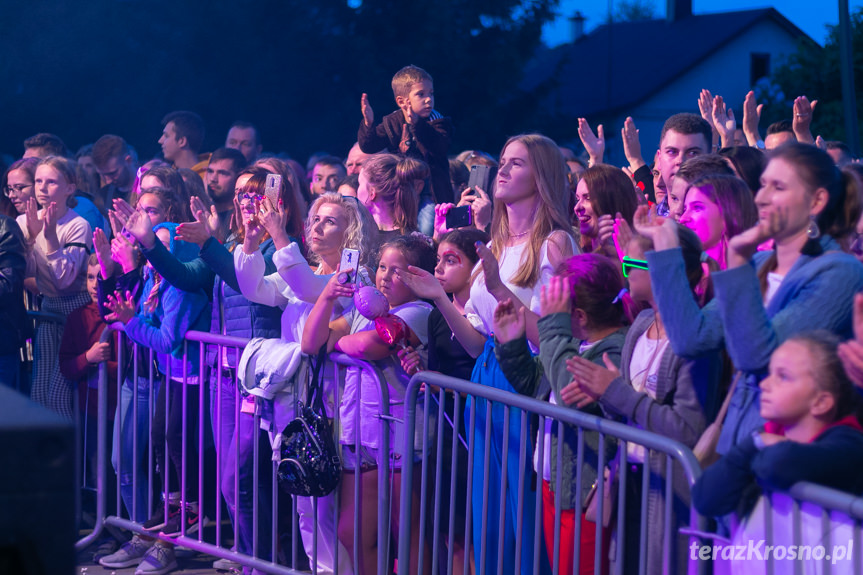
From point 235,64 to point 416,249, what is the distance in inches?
682

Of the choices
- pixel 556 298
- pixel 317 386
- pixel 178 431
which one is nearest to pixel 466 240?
pixel 317 386

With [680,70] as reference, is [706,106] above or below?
below

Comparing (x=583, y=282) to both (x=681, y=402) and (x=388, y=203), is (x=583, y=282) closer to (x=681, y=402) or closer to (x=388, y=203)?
(x=681, y=402)

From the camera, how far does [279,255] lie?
4.85 meters

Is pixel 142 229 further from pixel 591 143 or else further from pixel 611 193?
pixel 591 143

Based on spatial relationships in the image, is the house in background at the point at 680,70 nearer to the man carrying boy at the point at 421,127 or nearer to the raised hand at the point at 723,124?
the man carrying boy at the point at 421,127

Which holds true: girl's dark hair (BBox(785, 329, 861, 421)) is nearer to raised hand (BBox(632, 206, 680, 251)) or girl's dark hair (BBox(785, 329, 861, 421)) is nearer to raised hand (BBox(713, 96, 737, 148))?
raised hand (BBox(632, 206, 680, 251))

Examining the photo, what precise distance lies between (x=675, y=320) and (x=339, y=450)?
2119 millimetres

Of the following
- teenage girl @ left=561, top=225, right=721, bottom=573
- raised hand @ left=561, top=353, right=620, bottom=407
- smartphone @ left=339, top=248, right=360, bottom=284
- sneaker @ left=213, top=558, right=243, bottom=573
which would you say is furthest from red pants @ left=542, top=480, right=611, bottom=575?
sneaker @ left=213, top=558, right=243, bottom=573

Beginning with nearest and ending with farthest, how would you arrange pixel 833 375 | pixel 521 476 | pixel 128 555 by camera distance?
pixel 833 375 → pixel 521 476 → pixel 128 555

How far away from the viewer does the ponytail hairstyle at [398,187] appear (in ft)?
18.9

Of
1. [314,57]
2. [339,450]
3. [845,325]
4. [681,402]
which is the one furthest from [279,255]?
[314,57]

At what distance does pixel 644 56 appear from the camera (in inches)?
2078

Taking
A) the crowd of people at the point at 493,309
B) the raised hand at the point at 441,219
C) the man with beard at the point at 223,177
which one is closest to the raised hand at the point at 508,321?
the crowd of people at the point at 493,309
